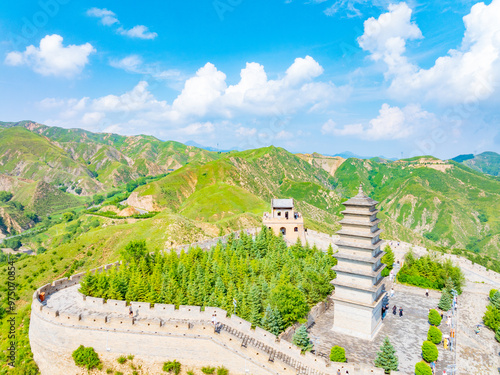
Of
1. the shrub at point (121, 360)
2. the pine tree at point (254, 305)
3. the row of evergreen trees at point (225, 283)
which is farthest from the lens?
the row of evergreen trees at point (225, 283)

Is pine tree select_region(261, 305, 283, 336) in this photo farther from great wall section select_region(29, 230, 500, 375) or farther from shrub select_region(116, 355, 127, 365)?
shrub select_region(116, 355, 127, 365)

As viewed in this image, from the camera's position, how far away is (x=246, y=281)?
34562 mm

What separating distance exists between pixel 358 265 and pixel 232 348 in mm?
15133

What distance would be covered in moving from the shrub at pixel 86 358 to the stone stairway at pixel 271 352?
11.7 m

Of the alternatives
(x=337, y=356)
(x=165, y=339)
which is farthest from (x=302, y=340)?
(x=165, y=339)

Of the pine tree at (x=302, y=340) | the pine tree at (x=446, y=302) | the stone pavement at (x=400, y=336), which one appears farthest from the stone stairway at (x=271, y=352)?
the pine tree at (x=446, y=302)

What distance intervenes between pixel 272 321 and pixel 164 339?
9.68 meters

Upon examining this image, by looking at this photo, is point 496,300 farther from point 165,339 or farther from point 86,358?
point 86,358

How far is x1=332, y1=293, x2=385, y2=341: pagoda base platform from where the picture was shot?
30594 millimetres

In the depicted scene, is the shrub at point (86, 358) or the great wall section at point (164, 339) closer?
the great wall section at point (164, 339)

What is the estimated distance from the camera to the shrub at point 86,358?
2741 cm

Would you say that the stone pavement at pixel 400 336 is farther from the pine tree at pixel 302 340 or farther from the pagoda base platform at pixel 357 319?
the pine tree at pixel 302 340

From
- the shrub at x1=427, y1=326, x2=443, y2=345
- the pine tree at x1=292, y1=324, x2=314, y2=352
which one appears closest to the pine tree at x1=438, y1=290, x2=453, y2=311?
the shrub at x1=427, y1=326, x2=443, y2=345

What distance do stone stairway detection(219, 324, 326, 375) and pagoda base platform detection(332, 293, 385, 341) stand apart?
353 inches
